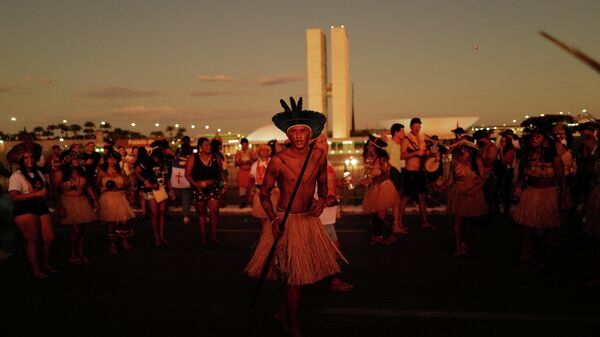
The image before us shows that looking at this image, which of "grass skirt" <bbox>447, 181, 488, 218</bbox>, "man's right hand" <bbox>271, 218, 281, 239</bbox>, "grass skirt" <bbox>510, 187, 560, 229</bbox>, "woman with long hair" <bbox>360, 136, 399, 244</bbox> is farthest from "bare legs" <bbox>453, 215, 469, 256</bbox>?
"man's right hand" <bbox>271, 218, 281, 239</bbox>

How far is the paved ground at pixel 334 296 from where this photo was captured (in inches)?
174

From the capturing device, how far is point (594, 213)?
564 centimetres

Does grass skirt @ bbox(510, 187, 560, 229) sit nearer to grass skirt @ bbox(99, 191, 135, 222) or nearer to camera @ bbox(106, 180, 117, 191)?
grass skirt @ bbox(99, 191, 135, 222)

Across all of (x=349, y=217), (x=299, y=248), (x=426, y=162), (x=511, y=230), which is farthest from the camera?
(x=349, y=217)

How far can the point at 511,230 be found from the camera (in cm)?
854

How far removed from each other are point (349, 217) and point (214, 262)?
425 centimetres

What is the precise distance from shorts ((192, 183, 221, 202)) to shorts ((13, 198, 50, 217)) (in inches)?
98.0

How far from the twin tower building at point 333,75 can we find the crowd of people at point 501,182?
60949mm

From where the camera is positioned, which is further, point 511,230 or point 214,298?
point 511,230

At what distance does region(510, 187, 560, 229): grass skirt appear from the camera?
230 inches

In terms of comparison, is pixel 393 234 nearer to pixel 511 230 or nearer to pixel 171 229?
pixel 511 230

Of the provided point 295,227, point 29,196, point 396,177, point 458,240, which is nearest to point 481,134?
point 396,177

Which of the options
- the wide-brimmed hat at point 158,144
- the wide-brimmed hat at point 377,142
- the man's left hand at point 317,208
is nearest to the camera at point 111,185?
the wide-brimmed hat at point 158,144

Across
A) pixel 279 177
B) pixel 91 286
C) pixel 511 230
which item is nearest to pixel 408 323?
pixel 279 177
